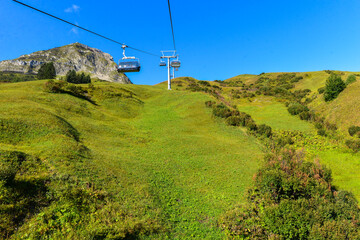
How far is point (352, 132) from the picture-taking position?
35344mm

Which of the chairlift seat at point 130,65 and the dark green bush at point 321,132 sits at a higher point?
the chairlift seat at point 130,65

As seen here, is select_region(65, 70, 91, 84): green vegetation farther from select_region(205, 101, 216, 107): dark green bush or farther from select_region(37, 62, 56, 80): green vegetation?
select_region(205, 101, 216, 107): dark green bush

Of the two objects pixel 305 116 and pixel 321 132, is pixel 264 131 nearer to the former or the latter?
pixel 321 132

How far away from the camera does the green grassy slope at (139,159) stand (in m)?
11.9

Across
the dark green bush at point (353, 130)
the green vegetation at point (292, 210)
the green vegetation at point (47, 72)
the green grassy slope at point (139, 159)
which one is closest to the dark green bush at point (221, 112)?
the green grassy slope at point (139, 159)

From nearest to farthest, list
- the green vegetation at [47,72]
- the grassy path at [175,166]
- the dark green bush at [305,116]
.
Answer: the grassy path at [175,166], the dark green bush at [305,116], the green vegetation at [47,72]

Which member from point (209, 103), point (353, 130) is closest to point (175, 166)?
point (209, 103)

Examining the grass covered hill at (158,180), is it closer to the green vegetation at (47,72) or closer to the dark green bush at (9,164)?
the dark green bush at (9,164)

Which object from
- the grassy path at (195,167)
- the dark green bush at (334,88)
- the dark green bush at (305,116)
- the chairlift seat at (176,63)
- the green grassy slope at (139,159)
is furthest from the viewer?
the dark green bush at (334,88)

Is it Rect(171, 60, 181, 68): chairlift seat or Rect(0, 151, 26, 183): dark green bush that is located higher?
Rect(171, 60, 181, 68): chairlift seat

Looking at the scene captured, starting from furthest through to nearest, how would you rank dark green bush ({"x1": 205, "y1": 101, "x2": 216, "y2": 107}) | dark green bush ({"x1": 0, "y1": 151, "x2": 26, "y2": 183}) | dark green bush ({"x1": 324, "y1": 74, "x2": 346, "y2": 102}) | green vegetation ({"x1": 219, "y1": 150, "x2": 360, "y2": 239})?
dark green bush ({"x1": 324, "y1": 74, "x2": 346, "y2": 102}), dark green bush ({"x1": 205, "y1": 101, "x2": 216, "y2": 107}), green vegetation ({"x1": 219, "y1": 150, "x2": 360, "y2": 239}), dark green bush ({"x1": 0, "y1": 151, "x2": 26, "y2": 183})

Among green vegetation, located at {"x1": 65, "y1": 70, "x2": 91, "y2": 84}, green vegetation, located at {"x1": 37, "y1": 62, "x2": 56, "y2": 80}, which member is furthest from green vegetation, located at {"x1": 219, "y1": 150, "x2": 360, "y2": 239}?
green vegetation, located at {"x1": 37, "y1": 62, "x2": 56, "y2": 80}

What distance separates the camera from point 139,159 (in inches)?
800

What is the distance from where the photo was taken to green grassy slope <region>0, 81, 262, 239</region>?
11.9 m
